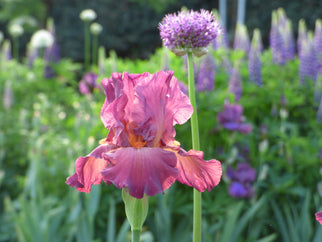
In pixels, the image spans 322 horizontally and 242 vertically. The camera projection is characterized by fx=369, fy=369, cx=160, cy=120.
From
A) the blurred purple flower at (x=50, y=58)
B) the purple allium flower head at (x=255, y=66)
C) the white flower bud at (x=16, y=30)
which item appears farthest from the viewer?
the white flower bud at (x=16, y=30)

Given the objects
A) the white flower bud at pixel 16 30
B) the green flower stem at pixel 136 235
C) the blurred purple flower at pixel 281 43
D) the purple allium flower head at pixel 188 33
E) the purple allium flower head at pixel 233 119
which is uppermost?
the white flower bud at pixel 16 30

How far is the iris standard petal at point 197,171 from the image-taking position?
59 cm

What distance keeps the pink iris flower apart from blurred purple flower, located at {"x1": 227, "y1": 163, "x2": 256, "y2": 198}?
158 centimetres

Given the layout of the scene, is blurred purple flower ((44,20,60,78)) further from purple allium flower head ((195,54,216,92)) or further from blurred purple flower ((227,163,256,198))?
blurred purple flower ((227,163,256,198))

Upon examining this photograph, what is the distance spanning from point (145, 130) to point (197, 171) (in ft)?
0.37

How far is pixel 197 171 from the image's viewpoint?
24.1 inches

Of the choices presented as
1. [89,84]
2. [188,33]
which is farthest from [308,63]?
[188,33]

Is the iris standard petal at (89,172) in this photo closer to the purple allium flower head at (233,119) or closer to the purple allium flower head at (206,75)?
the purple allium flower head at (233,119)

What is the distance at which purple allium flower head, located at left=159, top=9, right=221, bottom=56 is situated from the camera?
72cm

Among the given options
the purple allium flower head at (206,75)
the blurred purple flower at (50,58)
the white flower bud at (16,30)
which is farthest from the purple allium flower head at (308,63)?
the white flower bud at (16,30)

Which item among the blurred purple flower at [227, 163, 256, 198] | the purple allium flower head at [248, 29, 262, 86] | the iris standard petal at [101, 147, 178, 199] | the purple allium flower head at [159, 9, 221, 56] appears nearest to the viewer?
the iris standard petal at [101, 147, 178, 199]

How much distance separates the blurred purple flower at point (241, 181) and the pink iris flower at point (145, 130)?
158cm

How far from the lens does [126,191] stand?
0.61 m

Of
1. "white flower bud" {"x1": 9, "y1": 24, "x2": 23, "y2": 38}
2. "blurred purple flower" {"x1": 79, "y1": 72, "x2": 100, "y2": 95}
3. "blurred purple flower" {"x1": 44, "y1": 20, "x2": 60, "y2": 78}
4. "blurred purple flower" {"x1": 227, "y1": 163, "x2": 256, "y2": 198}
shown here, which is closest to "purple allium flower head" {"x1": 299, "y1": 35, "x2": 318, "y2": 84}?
"blurred purple flower" {"x1": 227, "y1": 163, "x2": 256, "y2": 198}
